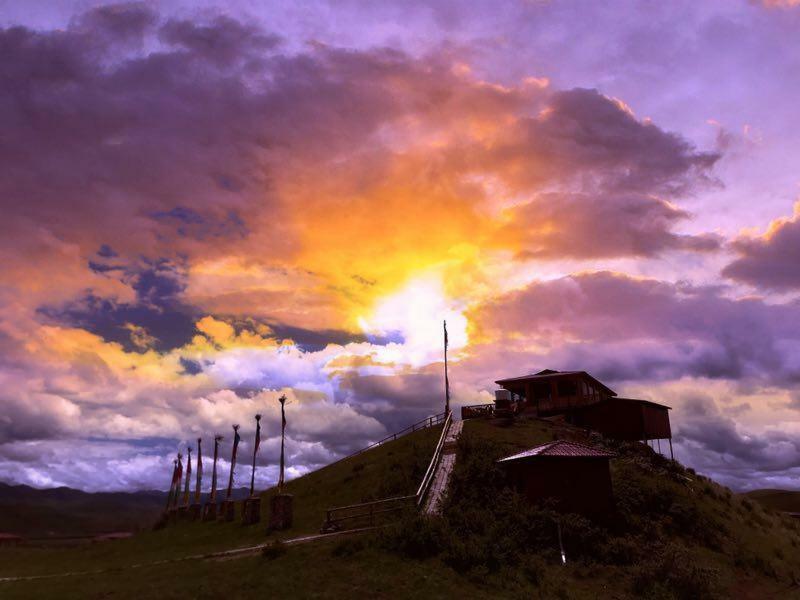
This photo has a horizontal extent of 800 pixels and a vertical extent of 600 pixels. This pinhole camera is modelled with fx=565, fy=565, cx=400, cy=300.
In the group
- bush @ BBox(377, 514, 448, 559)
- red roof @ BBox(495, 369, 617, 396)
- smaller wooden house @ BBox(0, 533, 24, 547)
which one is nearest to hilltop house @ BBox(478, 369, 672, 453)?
red roof @ BBox(495, 369, 617, 396)

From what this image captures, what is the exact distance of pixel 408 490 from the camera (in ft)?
129

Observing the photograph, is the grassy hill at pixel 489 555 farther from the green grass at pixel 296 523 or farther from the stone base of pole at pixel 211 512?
the stone base of pole at pixel 211 512

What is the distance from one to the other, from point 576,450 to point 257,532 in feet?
72.0

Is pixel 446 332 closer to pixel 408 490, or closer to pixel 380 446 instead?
pixel 380 446

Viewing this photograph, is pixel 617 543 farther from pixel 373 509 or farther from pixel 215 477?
pixel 215 477

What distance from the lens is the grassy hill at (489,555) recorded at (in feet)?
82.3

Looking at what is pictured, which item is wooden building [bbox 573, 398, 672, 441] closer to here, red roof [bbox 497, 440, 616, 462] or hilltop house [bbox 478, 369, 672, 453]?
hilltop house [bbox 478, 369, 672, 453]

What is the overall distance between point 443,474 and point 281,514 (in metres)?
11.6

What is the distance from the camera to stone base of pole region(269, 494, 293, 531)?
37.7 metres

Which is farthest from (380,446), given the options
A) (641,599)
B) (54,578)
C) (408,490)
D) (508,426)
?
(641,599)

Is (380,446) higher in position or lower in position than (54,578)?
higher

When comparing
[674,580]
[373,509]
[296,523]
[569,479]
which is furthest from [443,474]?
[674,580]

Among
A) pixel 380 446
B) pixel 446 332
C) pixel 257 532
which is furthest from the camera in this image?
pixel 446 332

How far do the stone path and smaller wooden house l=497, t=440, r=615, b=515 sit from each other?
563 centimetres
